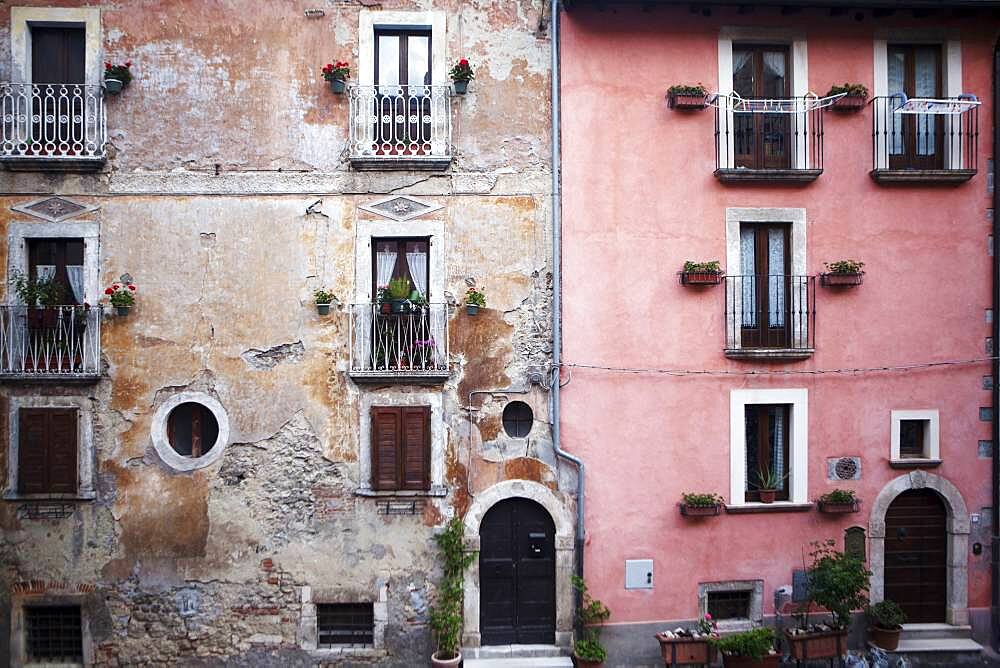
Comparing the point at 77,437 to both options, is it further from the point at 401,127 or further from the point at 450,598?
the point at 401,127

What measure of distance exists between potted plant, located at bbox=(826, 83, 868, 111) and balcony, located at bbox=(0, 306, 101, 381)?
10692 mm

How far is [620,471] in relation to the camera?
939 cm

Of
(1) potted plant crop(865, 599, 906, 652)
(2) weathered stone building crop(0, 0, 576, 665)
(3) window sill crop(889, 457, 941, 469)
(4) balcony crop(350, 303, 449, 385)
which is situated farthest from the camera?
(3) window sill crop(889, 457, 941, 469)

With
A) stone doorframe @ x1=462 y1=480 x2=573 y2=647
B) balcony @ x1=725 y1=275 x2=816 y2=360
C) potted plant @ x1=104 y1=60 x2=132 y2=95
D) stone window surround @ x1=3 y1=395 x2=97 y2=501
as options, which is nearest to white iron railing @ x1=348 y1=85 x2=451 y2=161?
potted plant @ x1=104 y1=60 x2=132 y2=95

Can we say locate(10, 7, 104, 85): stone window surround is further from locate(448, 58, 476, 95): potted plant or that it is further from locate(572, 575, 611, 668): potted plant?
locate(572, 575, 611, 668): potted plant

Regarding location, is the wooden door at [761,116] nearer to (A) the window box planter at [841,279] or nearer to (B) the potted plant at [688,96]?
(B) the potted plant at [688,96]

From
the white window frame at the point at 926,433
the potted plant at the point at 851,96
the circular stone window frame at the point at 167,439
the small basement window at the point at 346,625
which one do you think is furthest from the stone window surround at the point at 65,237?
the white window frame at the point at 926,433

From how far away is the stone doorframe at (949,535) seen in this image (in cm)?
962

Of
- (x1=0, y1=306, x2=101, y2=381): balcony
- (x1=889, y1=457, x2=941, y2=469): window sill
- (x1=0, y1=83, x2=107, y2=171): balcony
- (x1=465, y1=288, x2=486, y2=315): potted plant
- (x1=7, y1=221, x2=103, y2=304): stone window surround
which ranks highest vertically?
(x1=0, y1=83, x2=107, y2=171): balcony

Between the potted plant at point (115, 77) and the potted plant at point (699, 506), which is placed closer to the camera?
the potted plant at point (115, 77)

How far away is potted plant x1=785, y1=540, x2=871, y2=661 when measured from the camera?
885 centimetres

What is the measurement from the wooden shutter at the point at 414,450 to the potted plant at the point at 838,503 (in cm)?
559

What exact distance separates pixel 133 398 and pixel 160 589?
262 centimetres

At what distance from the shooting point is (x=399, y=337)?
30.2 feet
